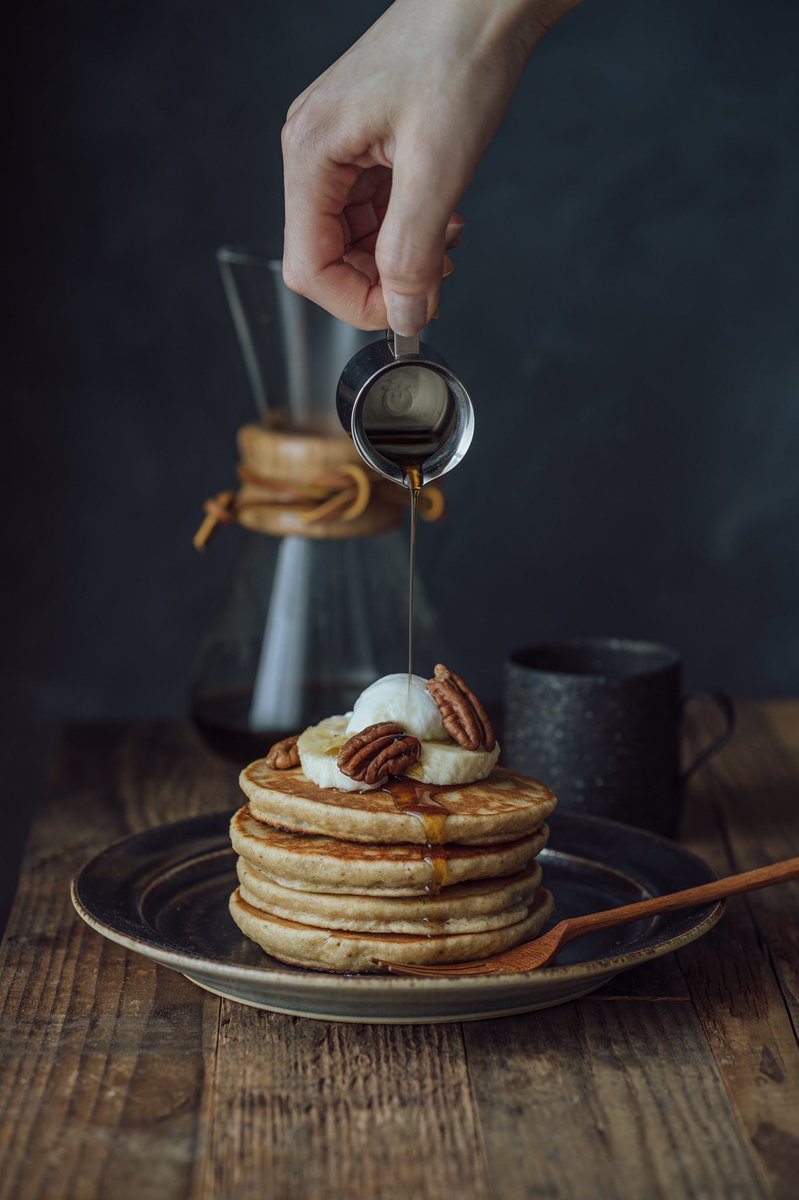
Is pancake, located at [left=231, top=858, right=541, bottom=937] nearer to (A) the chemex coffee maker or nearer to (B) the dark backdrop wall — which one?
(A) the chemex coffee maker

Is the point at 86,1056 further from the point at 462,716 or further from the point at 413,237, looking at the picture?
the point at 413,237

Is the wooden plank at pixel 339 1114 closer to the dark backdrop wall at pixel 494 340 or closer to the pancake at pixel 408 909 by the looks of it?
the pancake at pixel 408 909

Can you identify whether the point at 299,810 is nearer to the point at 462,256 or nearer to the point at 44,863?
the point at 44,863

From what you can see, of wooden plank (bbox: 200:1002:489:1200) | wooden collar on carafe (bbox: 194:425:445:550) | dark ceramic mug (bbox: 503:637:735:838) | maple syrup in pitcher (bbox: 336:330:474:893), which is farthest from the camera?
wooden collar on carafe (bbox: 194:425:445:550)

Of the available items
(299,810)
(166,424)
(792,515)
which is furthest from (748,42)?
(299,810)

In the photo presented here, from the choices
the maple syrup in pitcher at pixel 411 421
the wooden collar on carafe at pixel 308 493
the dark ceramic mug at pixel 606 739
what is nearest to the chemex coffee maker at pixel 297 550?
the wooden collar on carafe at pixel 308 493

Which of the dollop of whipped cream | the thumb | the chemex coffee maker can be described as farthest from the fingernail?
the chemex coffee maker
